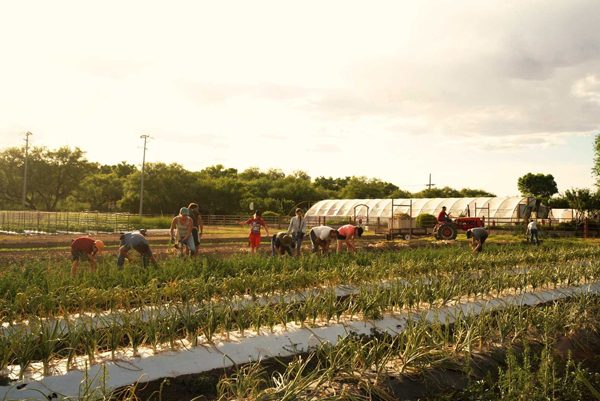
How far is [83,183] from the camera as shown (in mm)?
47969

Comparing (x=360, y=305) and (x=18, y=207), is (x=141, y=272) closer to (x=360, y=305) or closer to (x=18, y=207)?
(x=360, y=305)

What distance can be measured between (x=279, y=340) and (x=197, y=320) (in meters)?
0.81

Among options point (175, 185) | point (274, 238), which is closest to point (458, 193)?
point (175, 185)

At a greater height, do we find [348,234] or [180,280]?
[348,234]

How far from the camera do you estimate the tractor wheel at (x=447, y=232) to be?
19141 mm

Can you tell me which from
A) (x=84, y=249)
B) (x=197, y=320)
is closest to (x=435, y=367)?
(x=197, y=320)

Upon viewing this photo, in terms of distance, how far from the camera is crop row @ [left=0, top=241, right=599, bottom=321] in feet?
16.7

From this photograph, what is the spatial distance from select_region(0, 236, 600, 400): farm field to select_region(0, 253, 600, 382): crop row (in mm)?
18

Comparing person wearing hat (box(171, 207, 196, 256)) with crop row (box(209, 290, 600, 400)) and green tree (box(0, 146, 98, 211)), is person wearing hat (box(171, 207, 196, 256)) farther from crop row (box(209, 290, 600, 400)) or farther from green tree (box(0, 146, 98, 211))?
green tree (box(0, 146, 98, 211))

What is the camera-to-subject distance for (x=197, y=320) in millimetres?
4562

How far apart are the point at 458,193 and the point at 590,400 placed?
59248 millimetres

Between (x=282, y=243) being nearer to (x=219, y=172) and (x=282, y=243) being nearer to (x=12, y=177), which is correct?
(x=12, y=177)

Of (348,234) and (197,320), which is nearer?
(197,320)

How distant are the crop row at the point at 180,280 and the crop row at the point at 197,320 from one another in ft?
0.67
